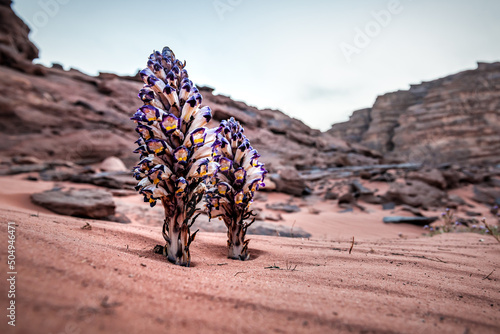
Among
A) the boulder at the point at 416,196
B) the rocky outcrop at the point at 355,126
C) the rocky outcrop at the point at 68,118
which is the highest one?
the rocky outcrop at the point at 355,126

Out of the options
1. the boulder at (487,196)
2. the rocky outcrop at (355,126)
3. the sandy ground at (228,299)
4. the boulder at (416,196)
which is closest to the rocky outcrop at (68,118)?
the boulder at (416,196)

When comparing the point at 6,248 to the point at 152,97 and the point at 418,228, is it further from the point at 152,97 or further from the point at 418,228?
the point at 418,228

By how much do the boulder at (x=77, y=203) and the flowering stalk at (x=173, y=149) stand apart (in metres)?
3.51

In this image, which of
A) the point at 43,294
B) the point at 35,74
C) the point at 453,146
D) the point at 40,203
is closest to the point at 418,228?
the point at 43,294

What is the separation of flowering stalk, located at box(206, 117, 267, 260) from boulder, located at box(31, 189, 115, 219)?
11.5ft

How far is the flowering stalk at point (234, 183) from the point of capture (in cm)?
254

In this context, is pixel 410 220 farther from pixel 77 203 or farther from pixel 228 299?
pixel 77 203

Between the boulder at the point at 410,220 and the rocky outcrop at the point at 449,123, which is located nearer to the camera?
the boulder at the point at 410,220

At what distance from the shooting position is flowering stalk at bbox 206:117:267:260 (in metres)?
2.54

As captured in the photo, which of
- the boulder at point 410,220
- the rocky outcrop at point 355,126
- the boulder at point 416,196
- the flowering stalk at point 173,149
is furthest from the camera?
the rocky outcrop at point 355,126

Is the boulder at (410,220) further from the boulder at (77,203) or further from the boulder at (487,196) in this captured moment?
the boulder at (77,203)

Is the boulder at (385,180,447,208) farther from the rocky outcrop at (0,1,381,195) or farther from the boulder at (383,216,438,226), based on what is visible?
the rocky outcrop at (0,1,381,195)

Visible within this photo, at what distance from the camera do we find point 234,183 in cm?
260

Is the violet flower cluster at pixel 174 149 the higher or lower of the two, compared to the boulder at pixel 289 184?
lower
